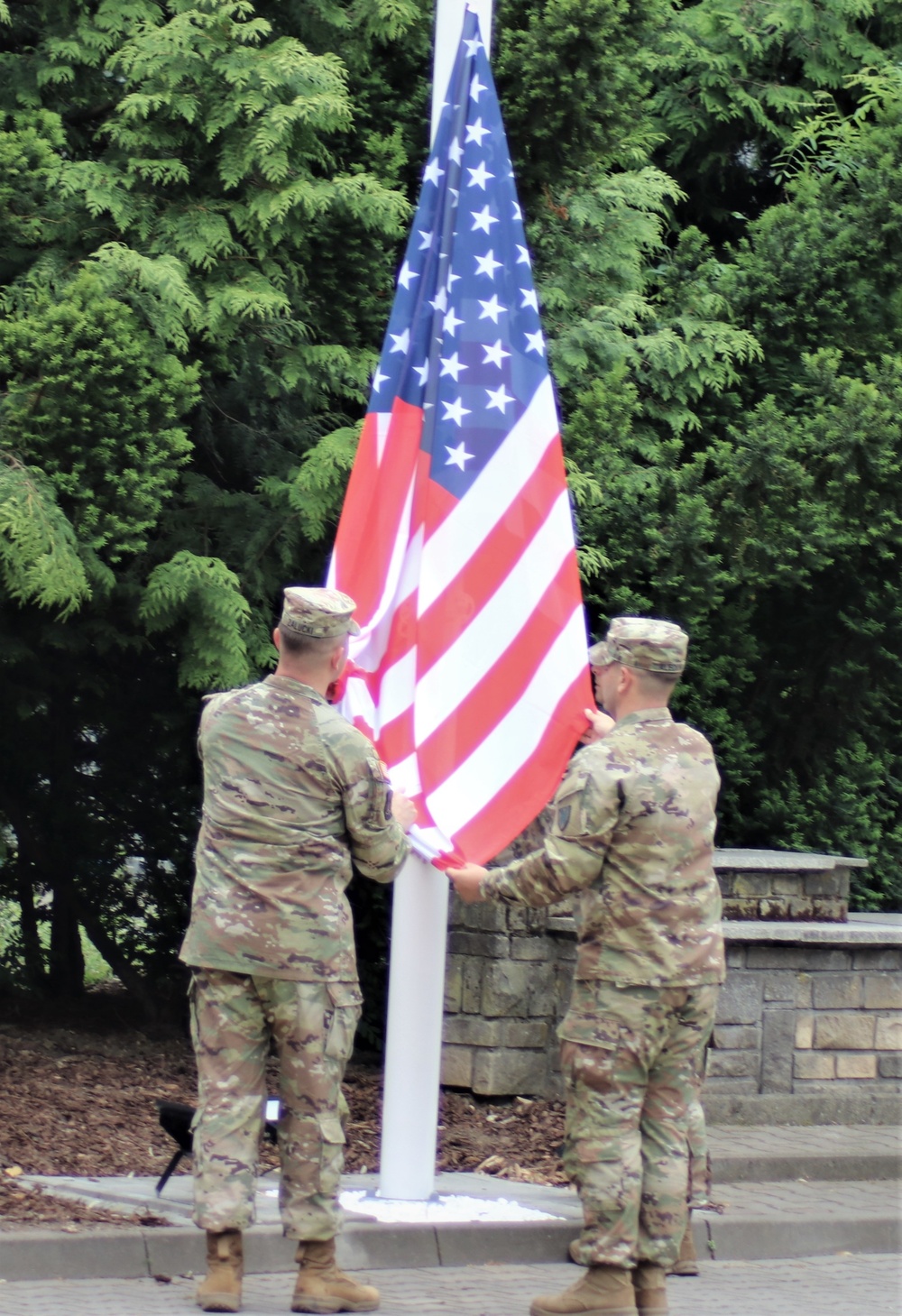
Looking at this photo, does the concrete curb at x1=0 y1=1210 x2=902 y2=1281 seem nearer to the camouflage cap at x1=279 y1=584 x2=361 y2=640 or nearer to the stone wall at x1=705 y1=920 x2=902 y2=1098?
the stone wall at x1=705 y1=920 x2=902 y2=1098

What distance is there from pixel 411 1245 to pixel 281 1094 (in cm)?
126

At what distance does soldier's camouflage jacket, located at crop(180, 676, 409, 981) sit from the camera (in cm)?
481

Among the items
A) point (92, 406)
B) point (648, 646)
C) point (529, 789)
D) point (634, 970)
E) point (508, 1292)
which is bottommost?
point (508, 1292)

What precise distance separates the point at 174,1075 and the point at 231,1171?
3.73 meters

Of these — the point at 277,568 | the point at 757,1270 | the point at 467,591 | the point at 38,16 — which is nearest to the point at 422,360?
the point at 467,591

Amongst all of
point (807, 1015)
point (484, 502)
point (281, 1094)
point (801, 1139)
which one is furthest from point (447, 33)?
point (801, 1139)

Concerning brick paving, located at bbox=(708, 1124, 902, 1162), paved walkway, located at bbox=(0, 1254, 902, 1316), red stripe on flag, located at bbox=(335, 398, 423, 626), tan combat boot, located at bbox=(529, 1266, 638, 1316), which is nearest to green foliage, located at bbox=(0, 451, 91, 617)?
red stripe on flag, located at bbox=(335, 398, 423, 626)

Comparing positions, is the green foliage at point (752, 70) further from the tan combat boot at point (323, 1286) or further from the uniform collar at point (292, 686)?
the tan combat boot at point (323, 1286)

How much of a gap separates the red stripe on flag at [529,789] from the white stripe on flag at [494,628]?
0.31 meters

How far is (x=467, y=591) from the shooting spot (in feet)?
19.6

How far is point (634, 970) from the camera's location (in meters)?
4.93

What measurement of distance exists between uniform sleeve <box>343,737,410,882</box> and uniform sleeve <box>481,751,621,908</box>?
1.42 feet

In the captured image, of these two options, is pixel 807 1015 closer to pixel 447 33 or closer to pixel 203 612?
pixel 203 612

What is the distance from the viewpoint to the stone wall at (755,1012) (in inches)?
305
